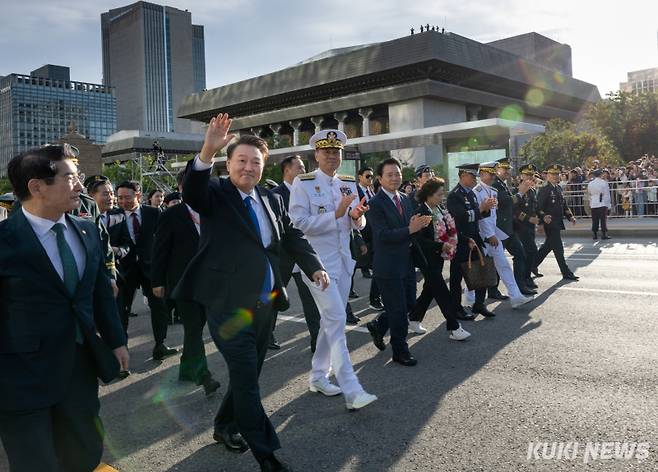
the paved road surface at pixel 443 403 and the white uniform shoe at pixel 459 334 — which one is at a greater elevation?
the white uniform shoe at pixel 459 334

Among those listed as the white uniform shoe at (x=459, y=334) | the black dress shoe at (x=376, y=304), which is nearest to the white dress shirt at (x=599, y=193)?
the black dress shoe at (x=376, y=304)

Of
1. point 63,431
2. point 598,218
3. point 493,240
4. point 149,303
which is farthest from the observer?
point 598,218

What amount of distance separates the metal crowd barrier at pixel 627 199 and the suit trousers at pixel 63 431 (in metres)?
19.6

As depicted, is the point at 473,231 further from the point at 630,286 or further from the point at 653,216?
the point at 653,216

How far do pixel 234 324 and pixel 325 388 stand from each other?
1.74 meters

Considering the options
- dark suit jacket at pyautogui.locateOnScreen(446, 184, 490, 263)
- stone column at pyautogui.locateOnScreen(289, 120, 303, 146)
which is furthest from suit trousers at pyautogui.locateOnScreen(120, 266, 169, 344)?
stone column at pyautogui.locateOnScreen(289, 120, 303, 146)

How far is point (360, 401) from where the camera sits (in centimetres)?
438

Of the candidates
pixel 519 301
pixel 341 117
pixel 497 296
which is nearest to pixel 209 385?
pixel 519 301

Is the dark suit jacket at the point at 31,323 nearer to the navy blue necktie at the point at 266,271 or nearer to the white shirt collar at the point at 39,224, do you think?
the white shirt collar at the point at 39,224

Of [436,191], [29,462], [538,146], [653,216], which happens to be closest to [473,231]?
[436,191]

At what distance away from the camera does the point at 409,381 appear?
5.13 m

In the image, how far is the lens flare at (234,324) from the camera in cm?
346

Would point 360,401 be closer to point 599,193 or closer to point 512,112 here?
point 599,193

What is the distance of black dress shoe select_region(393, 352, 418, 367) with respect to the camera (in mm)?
5609
